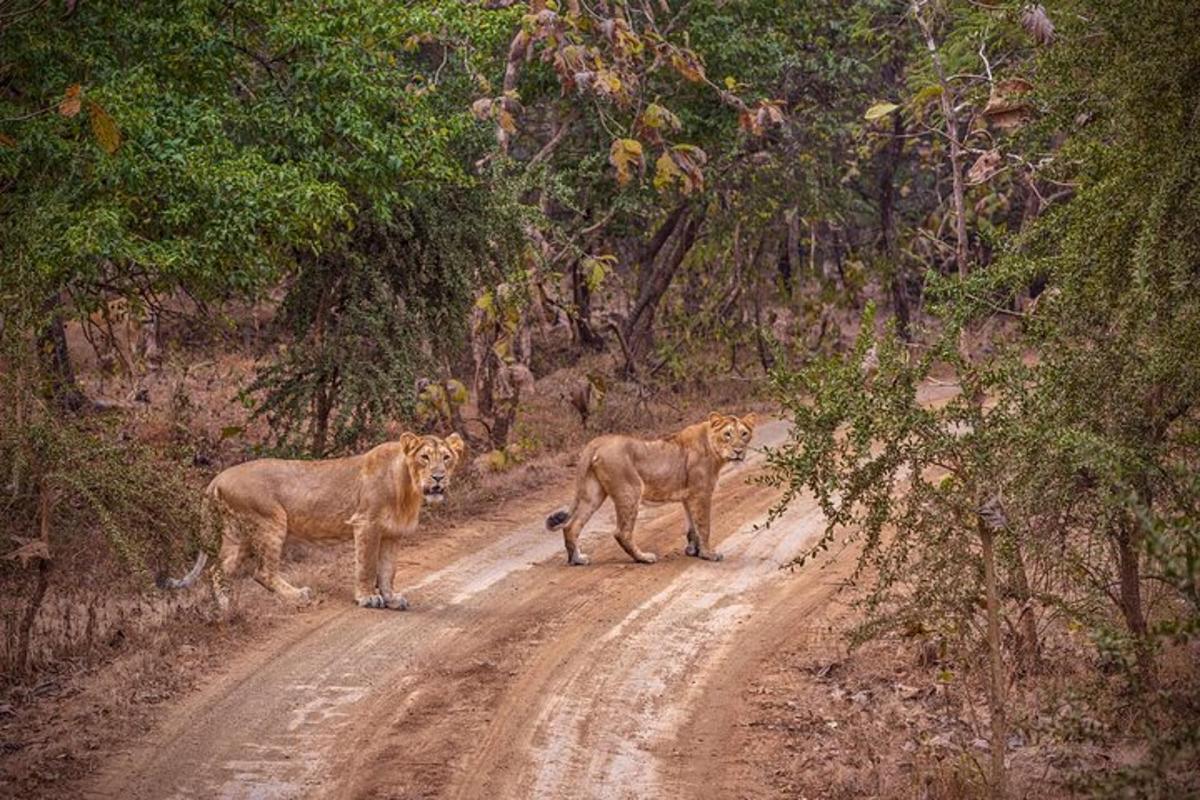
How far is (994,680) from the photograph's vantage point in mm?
10391

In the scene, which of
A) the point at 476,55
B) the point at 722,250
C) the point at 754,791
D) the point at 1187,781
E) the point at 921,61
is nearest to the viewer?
the point at 1187,781

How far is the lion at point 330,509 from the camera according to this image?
572 inches

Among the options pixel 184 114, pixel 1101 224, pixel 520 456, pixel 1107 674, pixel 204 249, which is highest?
pixel 184 114

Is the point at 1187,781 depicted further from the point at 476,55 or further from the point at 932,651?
the point at 476,55

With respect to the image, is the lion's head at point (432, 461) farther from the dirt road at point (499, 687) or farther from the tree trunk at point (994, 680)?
the tree trunk at point (994, 680)

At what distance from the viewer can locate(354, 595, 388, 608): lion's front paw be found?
48.0 feet

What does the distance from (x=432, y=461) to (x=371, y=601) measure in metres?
1.50

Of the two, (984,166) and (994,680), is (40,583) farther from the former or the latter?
(984,166)

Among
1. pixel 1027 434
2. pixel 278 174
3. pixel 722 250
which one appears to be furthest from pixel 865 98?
pixel 1027 434

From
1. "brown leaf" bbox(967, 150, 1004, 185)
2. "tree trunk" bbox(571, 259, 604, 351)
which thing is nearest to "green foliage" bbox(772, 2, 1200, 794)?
"brown leaf" bbox(967, 150, 1004, 185)

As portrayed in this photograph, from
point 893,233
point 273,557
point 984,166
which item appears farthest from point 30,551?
point 893,233

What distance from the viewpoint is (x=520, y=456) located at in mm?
22141

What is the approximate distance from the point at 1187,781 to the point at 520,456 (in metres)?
13.4

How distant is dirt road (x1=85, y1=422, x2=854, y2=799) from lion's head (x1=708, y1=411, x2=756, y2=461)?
1.17 meters
